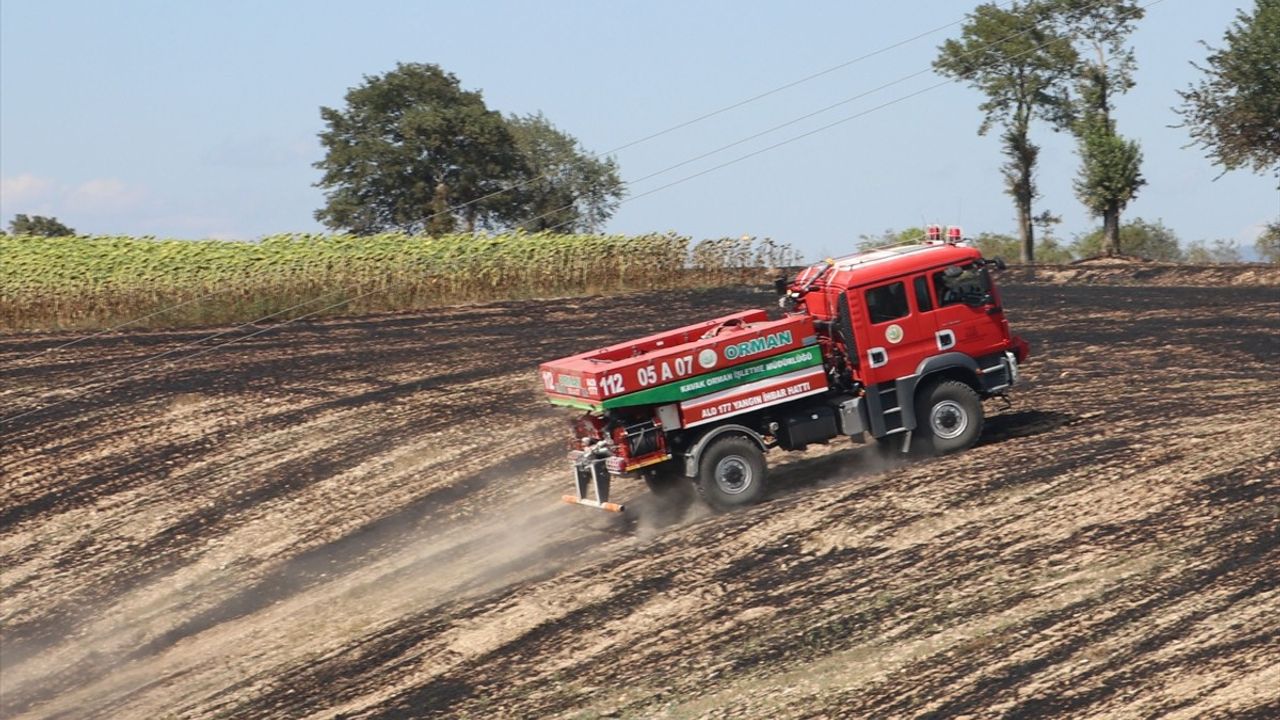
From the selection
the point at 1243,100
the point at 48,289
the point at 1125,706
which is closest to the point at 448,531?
the point at 1125,706

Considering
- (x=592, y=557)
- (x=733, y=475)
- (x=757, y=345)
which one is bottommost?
(x=592, y=557)

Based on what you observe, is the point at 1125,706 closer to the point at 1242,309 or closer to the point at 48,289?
the point at 1242,309

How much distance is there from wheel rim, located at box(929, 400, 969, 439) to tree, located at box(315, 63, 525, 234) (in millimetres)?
41200

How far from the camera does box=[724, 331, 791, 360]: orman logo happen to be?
16.8 m

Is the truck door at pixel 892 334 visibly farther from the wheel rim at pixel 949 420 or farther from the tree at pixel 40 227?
the tree at pixel 40 227

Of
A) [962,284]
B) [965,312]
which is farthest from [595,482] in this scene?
[962,284]

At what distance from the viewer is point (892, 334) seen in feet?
56.9

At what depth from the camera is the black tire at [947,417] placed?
58.5 feet

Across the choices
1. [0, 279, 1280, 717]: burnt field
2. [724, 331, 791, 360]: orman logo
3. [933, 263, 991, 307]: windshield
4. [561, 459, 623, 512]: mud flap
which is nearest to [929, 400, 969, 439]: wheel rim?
[0, 279, 1280, 717]: burnt field

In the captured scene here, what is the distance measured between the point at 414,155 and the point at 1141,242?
27.6 m

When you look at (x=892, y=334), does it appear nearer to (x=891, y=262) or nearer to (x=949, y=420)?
(x=891, y=262)

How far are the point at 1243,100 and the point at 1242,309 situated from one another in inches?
630

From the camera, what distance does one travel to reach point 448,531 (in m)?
19.0

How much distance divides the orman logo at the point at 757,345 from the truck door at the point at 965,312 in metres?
1.89
